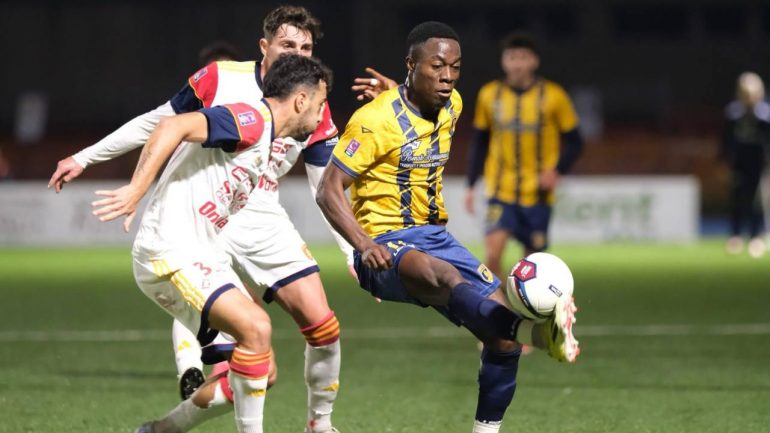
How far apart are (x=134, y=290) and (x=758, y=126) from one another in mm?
9232

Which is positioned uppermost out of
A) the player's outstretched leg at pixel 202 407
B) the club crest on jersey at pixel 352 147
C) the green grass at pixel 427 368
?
the club crest on jersey at pixel 352 147

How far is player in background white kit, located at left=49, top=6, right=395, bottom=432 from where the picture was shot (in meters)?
5.72

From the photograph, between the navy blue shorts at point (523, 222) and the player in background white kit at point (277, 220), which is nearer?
the player in background white kit at point (277, 220)

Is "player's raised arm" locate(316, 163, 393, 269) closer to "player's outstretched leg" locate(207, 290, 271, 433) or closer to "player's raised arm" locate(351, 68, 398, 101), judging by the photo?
"player's outstretched leg" locate(207, 290, 271, 433)

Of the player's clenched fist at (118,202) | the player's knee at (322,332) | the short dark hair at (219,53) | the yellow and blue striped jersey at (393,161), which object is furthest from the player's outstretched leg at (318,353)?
the short dark hair at (219,53)

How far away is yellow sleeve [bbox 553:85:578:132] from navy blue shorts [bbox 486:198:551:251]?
62 cm

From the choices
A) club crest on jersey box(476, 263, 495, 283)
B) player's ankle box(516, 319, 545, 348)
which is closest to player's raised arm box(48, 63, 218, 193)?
club crest on jersey box(476, 263, 495, 283)

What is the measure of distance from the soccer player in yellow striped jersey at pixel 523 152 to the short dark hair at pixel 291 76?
4279 mm

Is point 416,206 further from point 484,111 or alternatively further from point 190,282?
point 484,111

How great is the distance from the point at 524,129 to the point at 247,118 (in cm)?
469

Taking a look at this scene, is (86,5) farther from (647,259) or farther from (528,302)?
(528,302)

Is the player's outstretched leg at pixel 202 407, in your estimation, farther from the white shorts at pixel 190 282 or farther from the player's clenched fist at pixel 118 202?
the player's clenched fist at pixel 118 202

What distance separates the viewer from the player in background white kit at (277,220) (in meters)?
5.72

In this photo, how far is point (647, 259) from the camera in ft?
56.5
